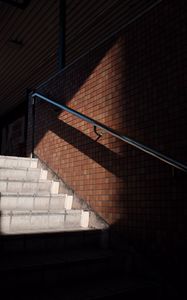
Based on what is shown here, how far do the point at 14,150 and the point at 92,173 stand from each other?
26.7ft

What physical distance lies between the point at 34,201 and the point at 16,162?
43.7 inches

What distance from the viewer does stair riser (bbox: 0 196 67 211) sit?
319 centimetres

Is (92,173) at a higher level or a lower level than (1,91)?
lower

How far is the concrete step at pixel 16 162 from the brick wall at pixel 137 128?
762mm

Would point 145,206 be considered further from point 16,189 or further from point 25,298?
point 16,189

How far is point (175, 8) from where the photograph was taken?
8.42 ft

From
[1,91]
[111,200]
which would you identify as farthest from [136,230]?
[1,91]

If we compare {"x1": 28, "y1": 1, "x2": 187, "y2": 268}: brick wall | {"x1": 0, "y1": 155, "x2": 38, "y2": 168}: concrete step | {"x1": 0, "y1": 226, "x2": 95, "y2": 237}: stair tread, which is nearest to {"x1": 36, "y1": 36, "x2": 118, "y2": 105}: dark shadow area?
{"x1": 28, "y1": 1, "x2": 187, "y2": 268}: brick wall

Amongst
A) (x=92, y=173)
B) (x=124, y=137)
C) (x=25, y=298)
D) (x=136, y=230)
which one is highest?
(x=124, y=137)

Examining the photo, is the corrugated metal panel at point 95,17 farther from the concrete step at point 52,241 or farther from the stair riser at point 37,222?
the concrete step at point 52,241

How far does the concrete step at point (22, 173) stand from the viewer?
12.7ft

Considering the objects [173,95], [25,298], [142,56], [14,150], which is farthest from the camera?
[14,150]

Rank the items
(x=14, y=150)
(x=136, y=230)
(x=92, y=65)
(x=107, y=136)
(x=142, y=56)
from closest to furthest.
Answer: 1. (x=136, y=230)
2. (x=142, y=56)
3. (x=107, y=136)
4. (x=92, y=65)
5. (x=14, y=150)

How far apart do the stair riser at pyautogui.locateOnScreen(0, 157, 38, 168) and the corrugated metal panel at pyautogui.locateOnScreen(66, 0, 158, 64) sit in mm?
2450
